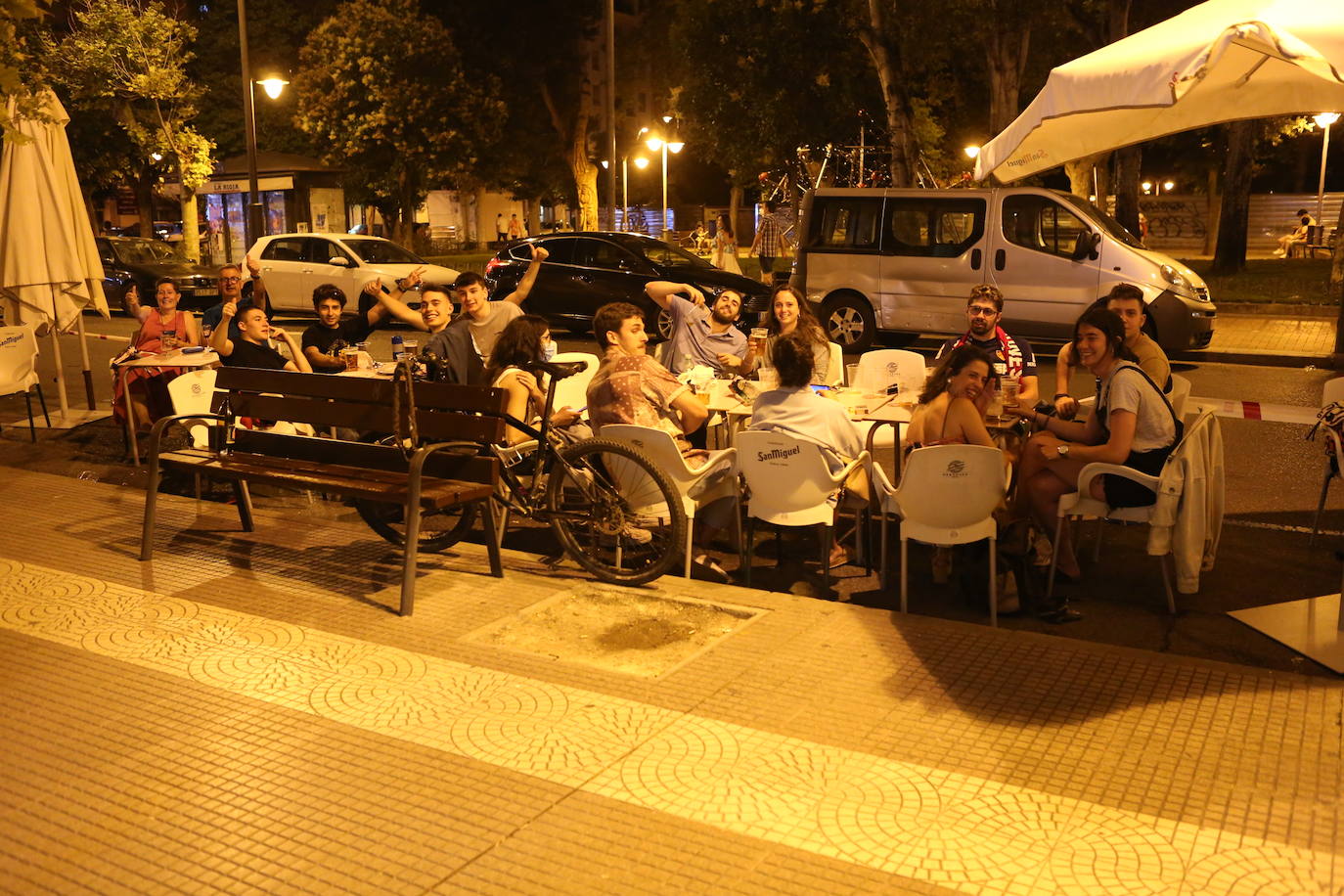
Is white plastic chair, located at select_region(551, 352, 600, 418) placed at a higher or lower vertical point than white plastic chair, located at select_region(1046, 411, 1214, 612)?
higher

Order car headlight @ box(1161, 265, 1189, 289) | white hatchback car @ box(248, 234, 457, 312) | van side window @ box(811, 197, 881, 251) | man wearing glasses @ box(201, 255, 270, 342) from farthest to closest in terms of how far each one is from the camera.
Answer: white hatchback car @ box(248, 234, 457, 312) → van side window @ box(811, 197, 881, 251) → car headlight @ box(1161, 265, 1189, 289) → man wearing glasses @ box(201, 255, 270, 342)

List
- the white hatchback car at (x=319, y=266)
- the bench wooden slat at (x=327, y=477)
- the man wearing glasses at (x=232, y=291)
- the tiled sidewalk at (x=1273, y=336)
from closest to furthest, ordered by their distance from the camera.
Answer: the bench wooden slat at (x=327, y=477) < the man wearing glasses at (x=232, y=291) < the tiled sidewalk at (x=1273, y=336) < the white hatchback car at (x=319, y=266)

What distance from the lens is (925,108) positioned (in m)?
35.4

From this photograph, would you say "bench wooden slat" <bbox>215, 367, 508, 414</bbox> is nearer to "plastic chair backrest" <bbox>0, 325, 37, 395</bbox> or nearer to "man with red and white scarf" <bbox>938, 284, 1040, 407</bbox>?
"man with red and white scarf" <bbox>938, 284, 1040, 407</bbox>

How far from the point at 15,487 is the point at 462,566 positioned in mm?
3920

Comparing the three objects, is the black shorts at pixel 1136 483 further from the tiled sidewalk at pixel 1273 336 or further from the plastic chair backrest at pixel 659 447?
the tiled sidewalk at pixel 1273 336

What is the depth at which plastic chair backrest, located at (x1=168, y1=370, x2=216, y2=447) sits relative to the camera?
26.2 ft

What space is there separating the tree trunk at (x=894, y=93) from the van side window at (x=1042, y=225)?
5730mm

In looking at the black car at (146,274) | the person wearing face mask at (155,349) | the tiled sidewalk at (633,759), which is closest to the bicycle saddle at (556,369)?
the tiled sidewalk at (633,759)

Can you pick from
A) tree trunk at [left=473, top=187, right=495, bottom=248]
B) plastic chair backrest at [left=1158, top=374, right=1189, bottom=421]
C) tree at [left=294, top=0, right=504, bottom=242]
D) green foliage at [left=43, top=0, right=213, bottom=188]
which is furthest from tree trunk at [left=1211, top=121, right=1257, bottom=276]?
tree trunk at [left=473, top=187, right=495, bottom=248]

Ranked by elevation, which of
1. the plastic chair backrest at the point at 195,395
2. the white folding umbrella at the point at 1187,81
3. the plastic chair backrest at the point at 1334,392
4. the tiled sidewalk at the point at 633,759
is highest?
the white folding umbrella at the point at 1187,81

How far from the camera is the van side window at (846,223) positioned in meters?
15.8

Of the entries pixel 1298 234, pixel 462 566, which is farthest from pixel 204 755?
pixel 1298 234

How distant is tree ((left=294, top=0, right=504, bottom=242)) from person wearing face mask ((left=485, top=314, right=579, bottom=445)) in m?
29.2
